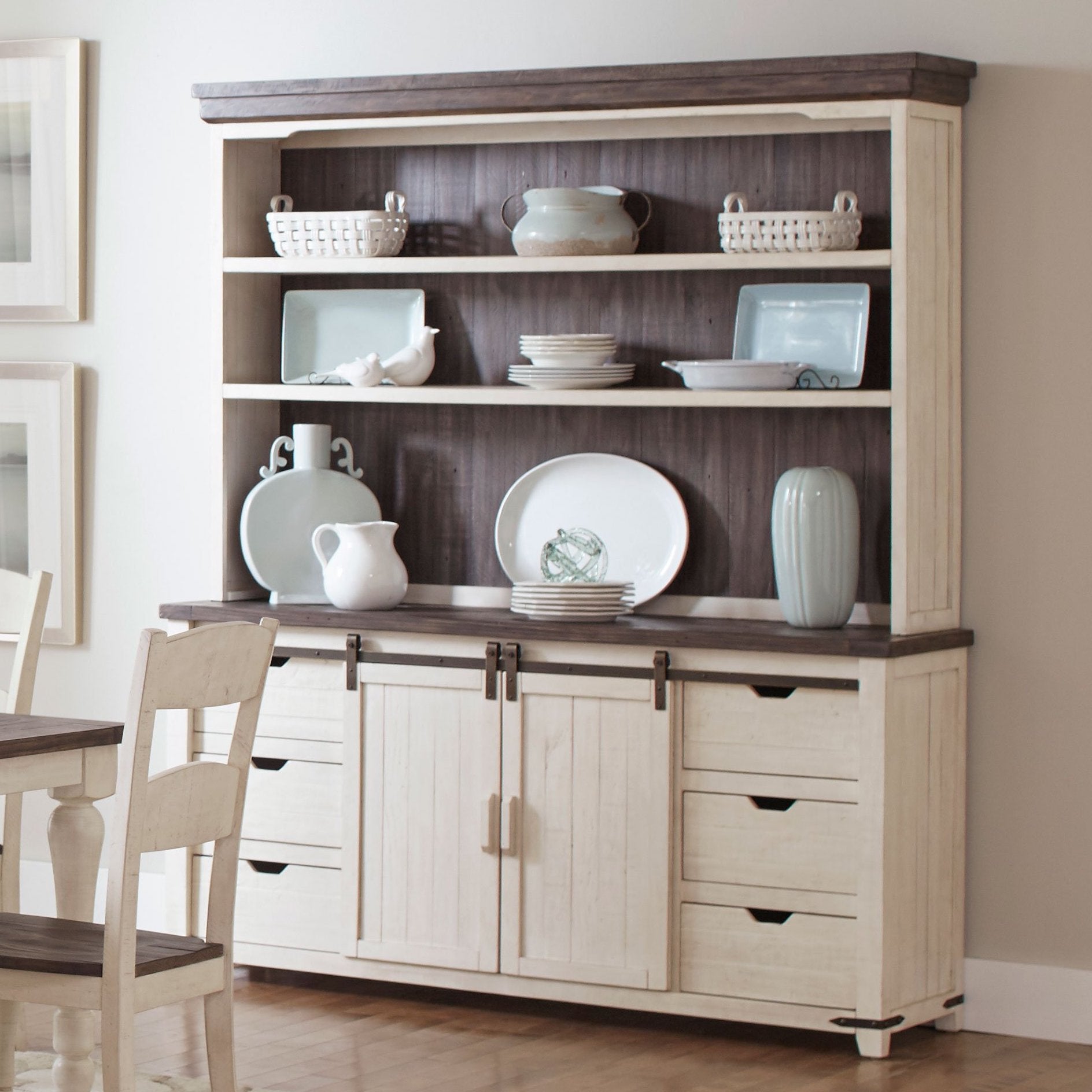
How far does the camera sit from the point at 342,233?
385 centimetres

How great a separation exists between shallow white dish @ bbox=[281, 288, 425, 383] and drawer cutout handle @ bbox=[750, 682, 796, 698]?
48.4 inches

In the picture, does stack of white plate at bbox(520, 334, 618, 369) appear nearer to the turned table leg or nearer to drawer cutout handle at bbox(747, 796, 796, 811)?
drawer cutout handle at bbox(747, 796, 796, 811)

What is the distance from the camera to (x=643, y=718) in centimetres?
349

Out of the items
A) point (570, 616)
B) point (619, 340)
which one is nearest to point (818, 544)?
point (570, 616)

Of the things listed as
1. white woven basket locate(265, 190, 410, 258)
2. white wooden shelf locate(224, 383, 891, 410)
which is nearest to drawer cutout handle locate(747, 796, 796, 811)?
white wooden shelf locate(224, 383, 891, 410)

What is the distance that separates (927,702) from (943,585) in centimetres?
26

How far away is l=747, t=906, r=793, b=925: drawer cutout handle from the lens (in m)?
3.43

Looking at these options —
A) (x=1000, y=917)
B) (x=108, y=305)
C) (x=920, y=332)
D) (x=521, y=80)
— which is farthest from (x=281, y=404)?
(x=1000, y=917)

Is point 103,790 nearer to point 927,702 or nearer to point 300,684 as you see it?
point 300,684

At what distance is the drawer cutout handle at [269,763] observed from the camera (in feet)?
12.4

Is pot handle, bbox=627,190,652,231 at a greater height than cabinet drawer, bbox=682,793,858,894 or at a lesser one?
greater

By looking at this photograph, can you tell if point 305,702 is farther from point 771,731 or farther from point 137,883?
point 137,883

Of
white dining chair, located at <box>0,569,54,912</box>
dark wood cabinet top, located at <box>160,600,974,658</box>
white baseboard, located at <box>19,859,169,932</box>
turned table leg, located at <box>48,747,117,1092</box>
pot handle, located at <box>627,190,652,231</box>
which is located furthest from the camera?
white baseboard, located at <box>19,859,169,932</box>

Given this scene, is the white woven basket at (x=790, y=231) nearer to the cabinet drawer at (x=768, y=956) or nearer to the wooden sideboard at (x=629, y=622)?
the wooden sideboard at (x=629, y=622)
